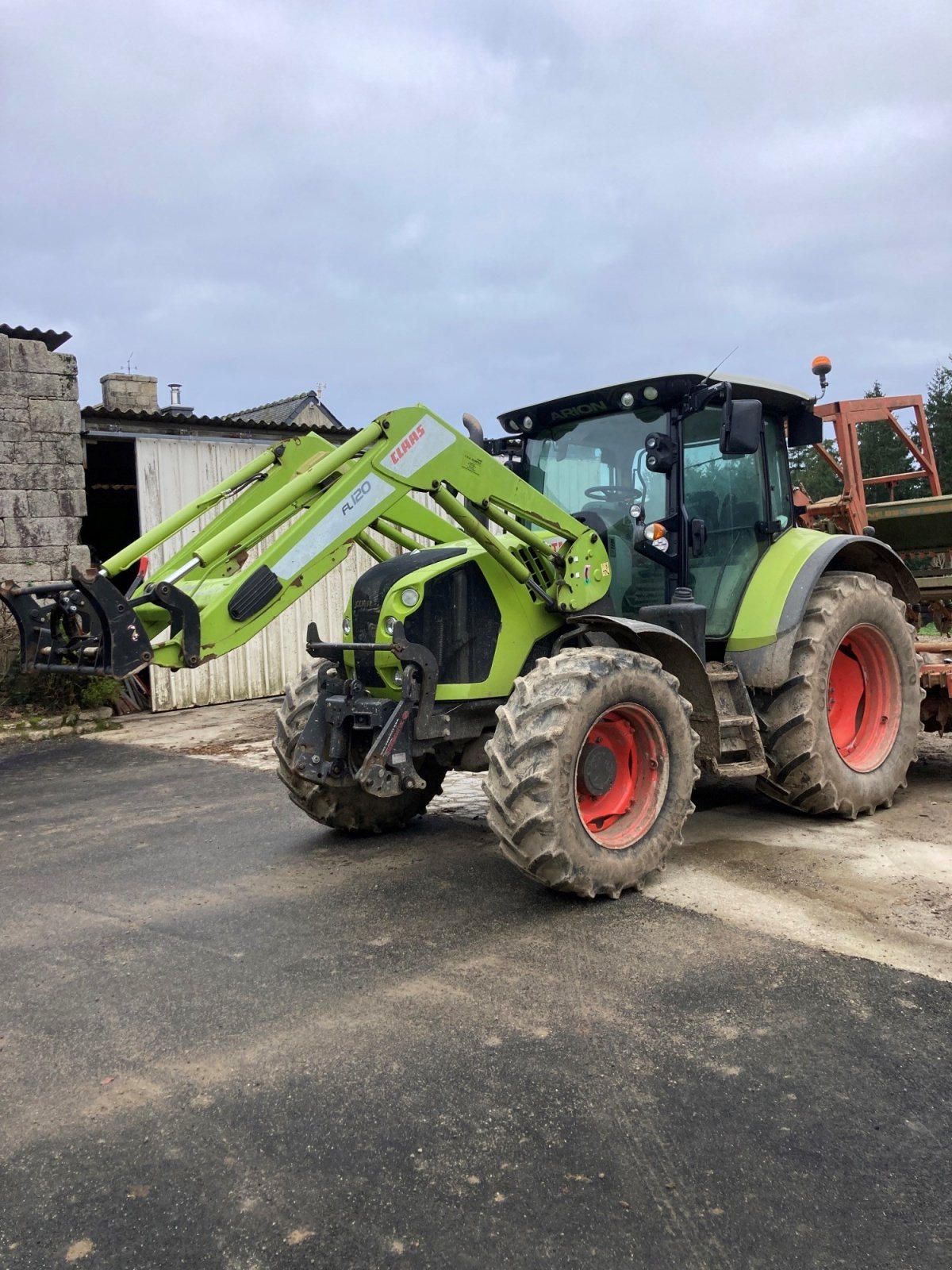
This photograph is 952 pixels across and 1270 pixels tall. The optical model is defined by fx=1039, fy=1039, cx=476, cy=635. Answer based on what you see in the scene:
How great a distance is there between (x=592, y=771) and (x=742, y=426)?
1943mm

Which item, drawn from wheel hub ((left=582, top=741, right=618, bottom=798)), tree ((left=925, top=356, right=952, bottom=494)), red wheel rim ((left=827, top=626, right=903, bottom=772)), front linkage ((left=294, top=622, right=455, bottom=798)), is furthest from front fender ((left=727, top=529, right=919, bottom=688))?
tree ((left=925, top=356, right=952, bottom=494))

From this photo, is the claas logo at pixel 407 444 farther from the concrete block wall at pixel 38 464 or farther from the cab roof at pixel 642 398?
the concrete block wall at pixel 38 464

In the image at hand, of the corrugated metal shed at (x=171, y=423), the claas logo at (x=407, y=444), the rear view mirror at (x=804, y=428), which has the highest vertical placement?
the corrugated metal shed at (x=171, y=423)

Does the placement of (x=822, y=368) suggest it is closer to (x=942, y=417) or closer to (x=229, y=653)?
(x=229, y=653)

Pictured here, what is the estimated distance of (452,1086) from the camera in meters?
3.16

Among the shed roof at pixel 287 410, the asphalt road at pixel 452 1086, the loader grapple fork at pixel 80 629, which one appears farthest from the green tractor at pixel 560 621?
the shed roof at pixel 287 410

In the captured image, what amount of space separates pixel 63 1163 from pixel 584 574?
141 inches

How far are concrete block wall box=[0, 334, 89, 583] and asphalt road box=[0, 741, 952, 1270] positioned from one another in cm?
716

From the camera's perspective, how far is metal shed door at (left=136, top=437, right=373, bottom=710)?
12.4 metres

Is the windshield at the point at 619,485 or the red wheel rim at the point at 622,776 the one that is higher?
the windshield at the point at 619,485

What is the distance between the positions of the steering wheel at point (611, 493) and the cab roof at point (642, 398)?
0.42 meters

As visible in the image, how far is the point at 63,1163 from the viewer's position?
9.27 feet

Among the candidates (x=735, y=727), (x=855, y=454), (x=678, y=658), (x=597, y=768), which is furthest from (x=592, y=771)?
(x=855, y=454)

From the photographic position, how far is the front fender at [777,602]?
18.9 feet
